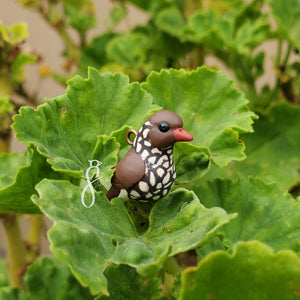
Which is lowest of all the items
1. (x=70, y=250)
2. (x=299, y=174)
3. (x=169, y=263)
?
(x=299, y=174)

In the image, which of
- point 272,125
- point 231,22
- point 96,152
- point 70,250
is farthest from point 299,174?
point 70,250

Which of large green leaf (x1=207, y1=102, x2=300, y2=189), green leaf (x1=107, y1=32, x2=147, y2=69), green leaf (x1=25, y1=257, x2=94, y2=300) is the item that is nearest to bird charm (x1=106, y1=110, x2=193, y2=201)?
green leaf (x1=25, y1=257, x2=94, y2=300)

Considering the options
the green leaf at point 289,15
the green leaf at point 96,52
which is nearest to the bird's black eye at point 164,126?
the green leaf at point 289,15

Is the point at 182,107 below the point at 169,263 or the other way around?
the other way around

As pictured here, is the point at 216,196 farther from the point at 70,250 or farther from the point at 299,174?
the point at 299,174

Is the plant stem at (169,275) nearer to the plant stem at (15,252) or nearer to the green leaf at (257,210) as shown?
the green leaf at (257,210)

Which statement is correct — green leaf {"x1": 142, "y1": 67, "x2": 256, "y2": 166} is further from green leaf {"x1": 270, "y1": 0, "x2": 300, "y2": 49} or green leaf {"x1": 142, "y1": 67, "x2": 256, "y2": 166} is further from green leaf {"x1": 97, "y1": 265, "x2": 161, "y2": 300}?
green leaf {"x1": 270, "y1": 0, "x2": 300, "y2": 49}

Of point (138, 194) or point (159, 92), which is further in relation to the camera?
point (159, 92)
